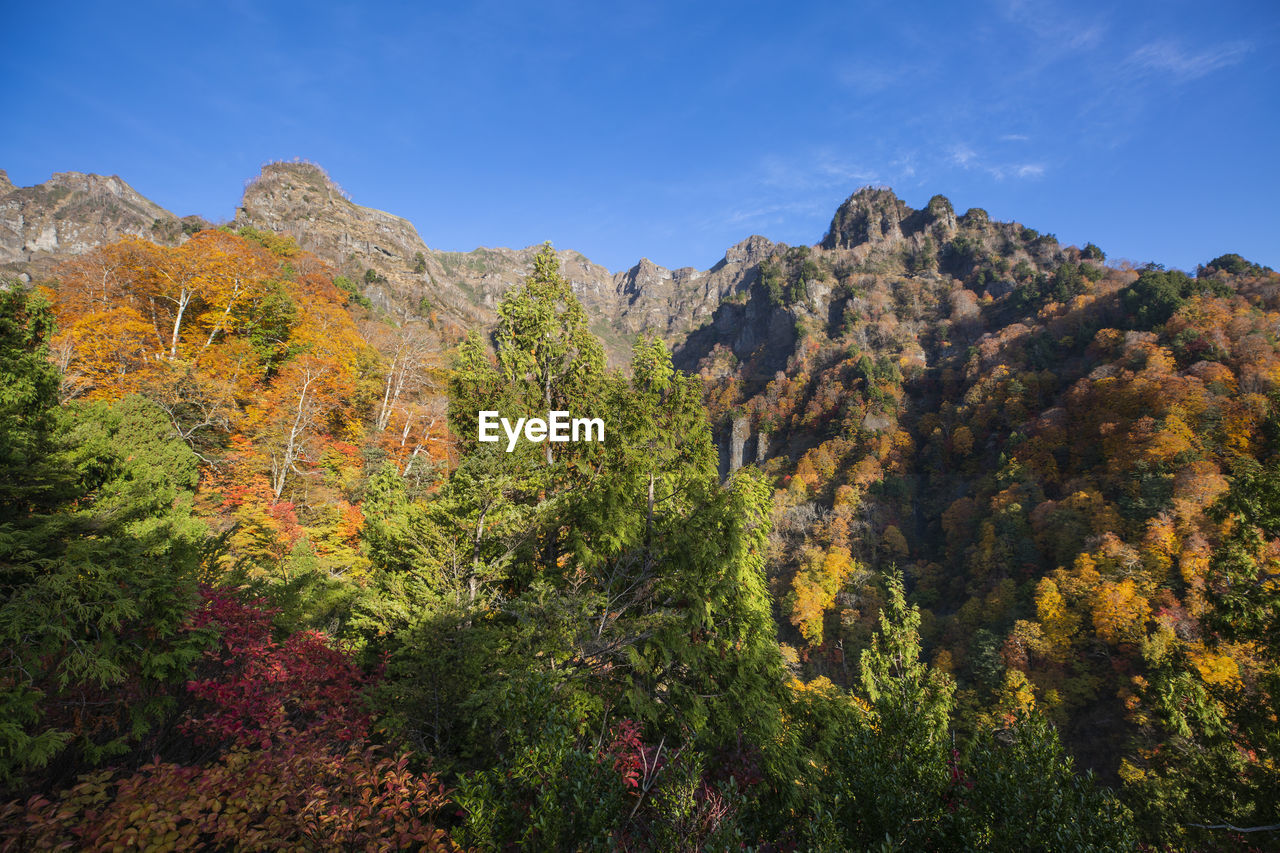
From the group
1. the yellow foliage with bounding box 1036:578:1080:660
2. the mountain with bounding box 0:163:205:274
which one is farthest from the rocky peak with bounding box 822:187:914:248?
the mountain with bounding box 0:163:205:274

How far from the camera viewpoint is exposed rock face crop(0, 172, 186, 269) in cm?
6738

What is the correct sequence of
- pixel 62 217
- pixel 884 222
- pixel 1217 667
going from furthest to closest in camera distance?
pixel 884 222 < pixel 62 217 < pixel 1217 667

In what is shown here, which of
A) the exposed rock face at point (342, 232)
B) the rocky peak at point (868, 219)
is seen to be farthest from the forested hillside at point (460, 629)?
the rocky peak at point (868, 219)

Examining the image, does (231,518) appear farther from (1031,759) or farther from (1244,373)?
(1244,373)

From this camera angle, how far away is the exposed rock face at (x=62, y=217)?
6738 cm

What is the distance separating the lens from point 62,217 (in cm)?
7269

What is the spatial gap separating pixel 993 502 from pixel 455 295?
86.5m

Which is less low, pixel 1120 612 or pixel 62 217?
pixel 62 217

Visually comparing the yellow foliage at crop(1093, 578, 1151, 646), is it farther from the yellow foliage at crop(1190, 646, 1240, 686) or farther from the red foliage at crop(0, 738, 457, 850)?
the red foliage at crop(0, 738, 457, 850)

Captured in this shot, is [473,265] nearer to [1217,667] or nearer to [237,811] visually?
[1217,667]

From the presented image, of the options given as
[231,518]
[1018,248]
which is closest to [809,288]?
[1018,248]

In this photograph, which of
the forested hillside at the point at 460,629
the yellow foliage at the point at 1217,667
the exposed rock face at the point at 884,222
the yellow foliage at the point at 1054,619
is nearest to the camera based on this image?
the forested hillside at the point at 460,629

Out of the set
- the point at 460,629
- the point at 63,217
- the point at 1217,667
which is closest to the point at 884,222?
the point at 1217,667

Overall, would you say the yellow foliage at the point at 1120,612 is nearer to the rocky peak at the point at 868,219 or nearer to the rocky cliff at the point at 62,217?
the rocky cliff at the point at 62,217
